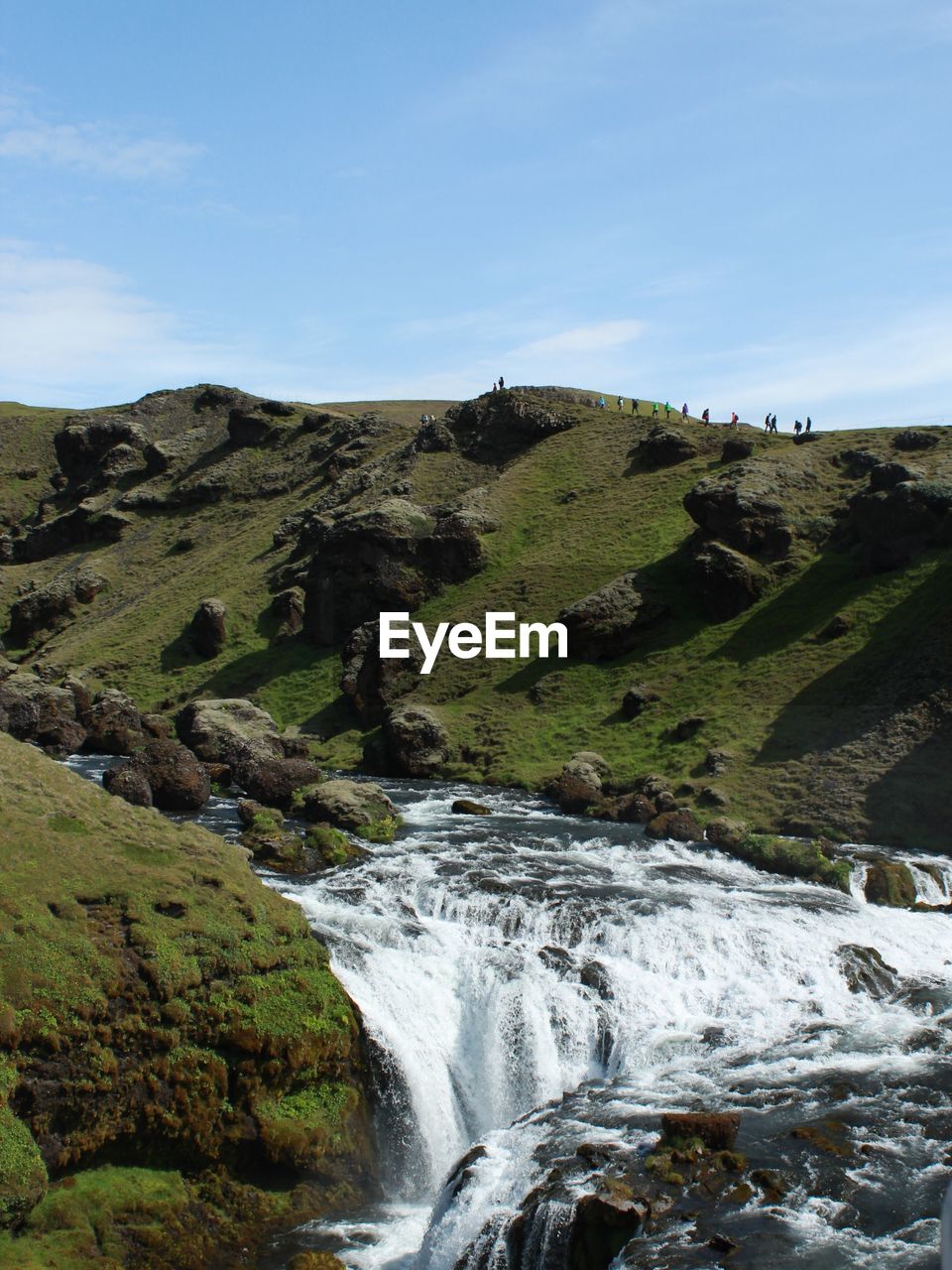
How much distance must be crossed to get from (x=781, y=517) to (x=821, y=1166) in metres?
52.6

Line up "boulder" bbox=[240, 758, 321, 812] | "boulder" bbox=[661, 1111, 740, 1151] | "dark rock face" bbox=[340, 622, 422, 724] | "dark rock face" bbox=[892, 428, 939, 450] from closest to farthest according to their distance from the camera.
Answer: "boulder" bbox=[661, 1111, 740, 1151], "boulder" bbox=[240, 758, 321, 812], "dark rock face" bbox=[340, 622, 422, 724], "dark rock face" bbox=[892, 428, 939, 450]

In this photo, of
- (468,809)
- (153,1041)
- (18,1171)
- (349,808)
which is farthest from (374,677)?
(18,1171)

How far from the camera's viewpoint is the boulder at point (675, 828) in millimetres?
42500

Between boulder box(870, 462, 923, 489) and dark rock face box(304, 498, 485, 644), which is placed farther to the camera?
dark rock face box(304, 498, 485, 644)

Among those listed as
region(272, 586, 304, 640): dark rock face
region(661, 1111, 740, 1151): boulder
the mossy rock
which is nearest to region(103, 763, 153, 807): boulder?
the mossy rock

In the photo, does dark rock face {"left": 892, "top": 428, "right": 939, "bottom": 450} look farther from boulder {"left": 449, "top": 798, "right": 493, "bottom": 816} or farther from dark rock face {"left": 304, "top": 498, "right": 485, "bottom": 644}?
boulder {"left": 449, "top": 798, "right": 493, "bottom": 816}

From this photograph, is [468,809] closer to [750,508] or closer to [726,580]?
[726,580]

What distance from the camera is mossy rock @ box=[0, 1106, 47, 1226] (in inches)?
659

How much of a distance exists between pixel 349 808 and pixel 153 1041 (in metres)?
20.9

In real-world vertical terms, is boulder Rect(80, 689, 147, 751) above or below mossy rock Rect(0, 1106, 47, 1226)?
above

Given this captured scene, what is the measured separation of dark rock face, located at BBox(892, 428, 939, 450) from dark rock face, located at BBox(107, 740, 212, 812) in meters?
55.6

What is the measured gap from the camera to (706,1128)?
2039 cm

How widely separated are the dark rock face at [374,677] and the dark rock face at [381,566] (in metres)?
8.03

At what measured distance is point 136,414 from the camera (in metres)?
140
